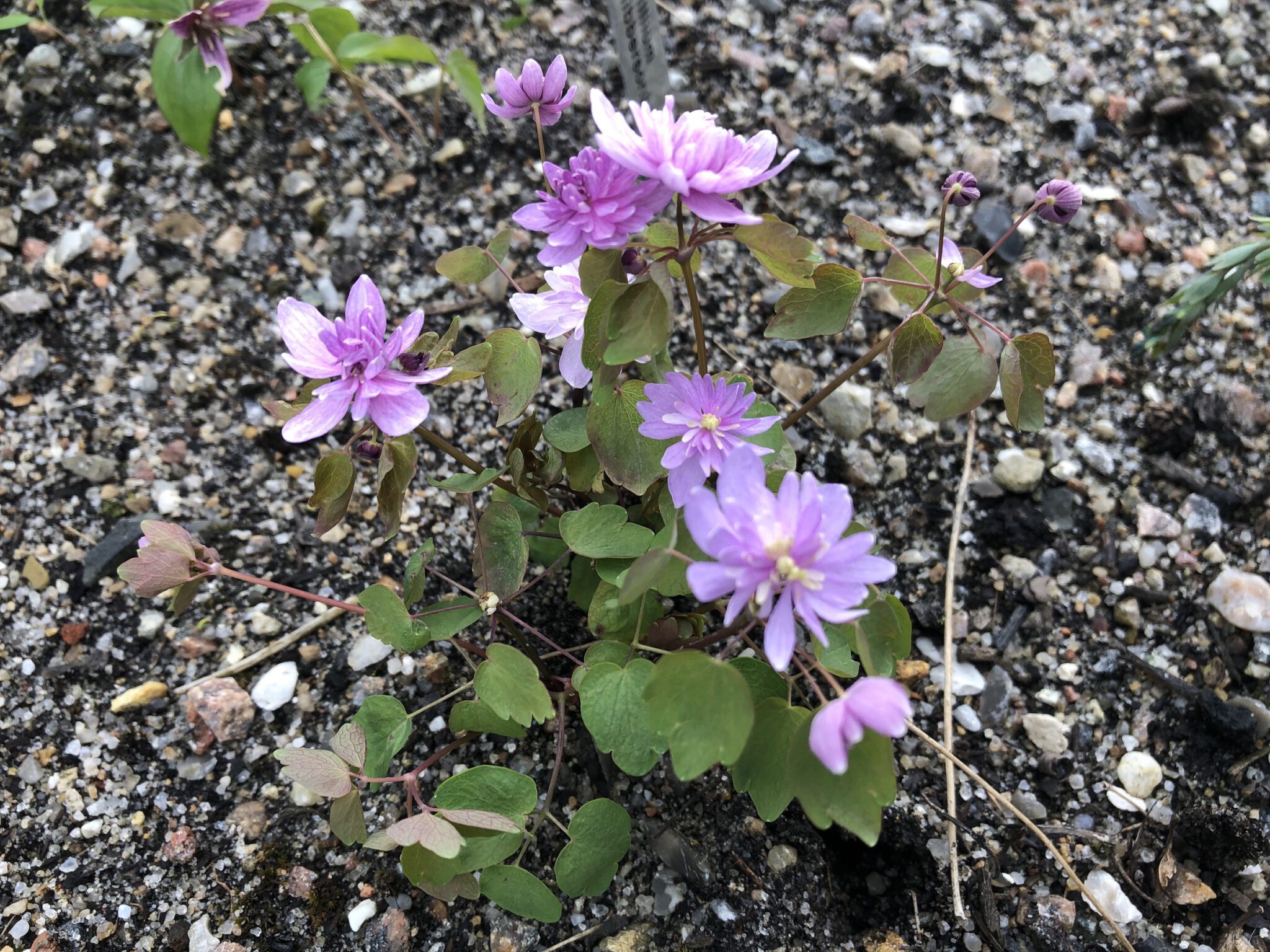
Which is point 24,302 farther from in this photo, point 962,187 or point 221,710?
point 962,187

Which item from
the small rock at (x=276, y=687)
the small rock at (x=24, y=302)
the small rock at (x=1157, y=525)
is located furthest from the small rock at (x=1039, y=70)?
the small rock at (x=24, y=302)

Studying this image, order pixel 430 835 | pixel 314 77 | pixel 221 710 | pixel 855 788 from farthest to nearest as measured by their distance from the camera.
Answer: pixel 314 77
pixel 221 710
pixel 430 835
pixel 855 788

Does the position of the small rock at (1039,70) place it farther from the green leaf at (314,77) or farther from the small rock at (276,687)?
the small rock at (276,687)

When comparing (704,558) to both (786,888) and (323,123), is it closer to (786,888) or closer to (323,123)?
(786,888)

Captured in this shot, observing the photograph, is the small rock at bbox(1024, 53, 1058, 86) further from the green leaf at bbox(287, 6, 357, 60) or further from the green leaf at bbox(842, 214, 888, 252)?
the green leaf at bbox(287, 6, 357, 60)

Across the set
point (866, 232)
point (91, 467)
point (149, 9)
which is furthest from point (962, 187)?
point (91, 467)

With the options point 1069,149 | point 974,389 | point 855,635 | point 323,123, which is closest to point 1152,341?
point 1069,149
